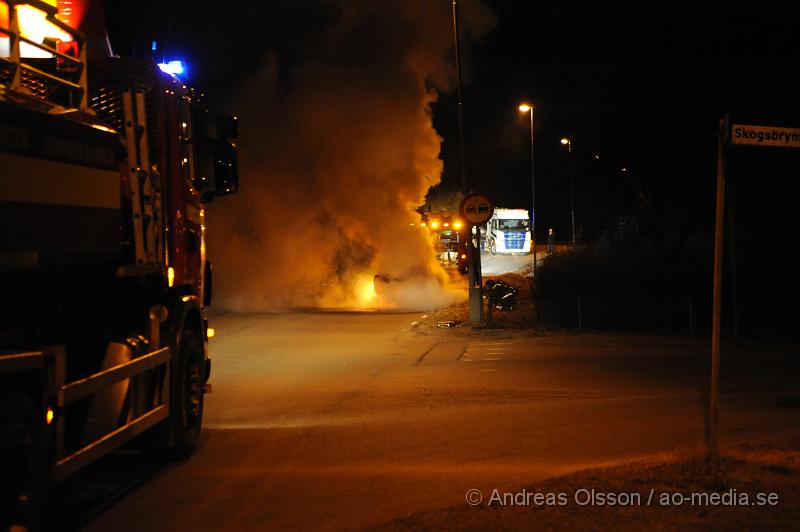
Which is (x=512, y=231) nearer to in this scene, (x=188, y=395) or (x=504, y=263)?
(x=504, y=263)

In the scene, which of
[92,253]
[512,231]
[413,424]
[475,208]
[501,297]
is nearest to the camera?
[92,253]

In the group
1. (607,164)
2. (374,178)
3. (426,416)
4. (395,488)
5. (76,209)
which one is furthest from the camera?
(607,164)

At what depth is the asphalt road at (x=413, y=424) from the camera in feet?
21.4

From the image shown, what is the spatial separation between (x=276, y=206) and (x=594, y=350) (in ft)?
53.2

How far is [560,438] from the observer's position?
8.48 metres

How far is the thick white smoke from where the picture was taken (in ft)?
93.7

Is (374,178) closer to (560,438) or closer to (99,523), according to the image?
(560,438)

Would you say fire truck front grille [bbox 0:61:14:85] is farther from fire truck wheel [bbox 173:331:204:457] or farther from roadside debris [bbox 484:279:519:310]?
roadside debris [bbox 484:279:519:310]

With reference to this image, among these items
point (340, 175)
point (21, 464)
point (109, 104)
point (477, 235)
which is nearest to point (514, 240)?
point (340, 175)

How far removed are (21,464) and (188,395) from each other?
334cm

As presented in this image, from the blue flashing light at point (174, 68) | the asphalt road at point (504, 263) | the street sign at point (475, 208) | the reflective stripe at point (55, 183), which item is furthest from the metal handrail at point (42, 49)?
the asphalt road at point (504, 263)

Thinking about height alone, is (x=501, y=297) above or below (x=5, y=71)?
below

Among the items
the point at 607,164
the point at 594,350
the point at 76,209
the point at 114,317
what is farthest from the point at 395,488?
the point at 607,164

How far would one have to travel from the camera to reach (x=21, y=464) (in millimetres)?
5004
